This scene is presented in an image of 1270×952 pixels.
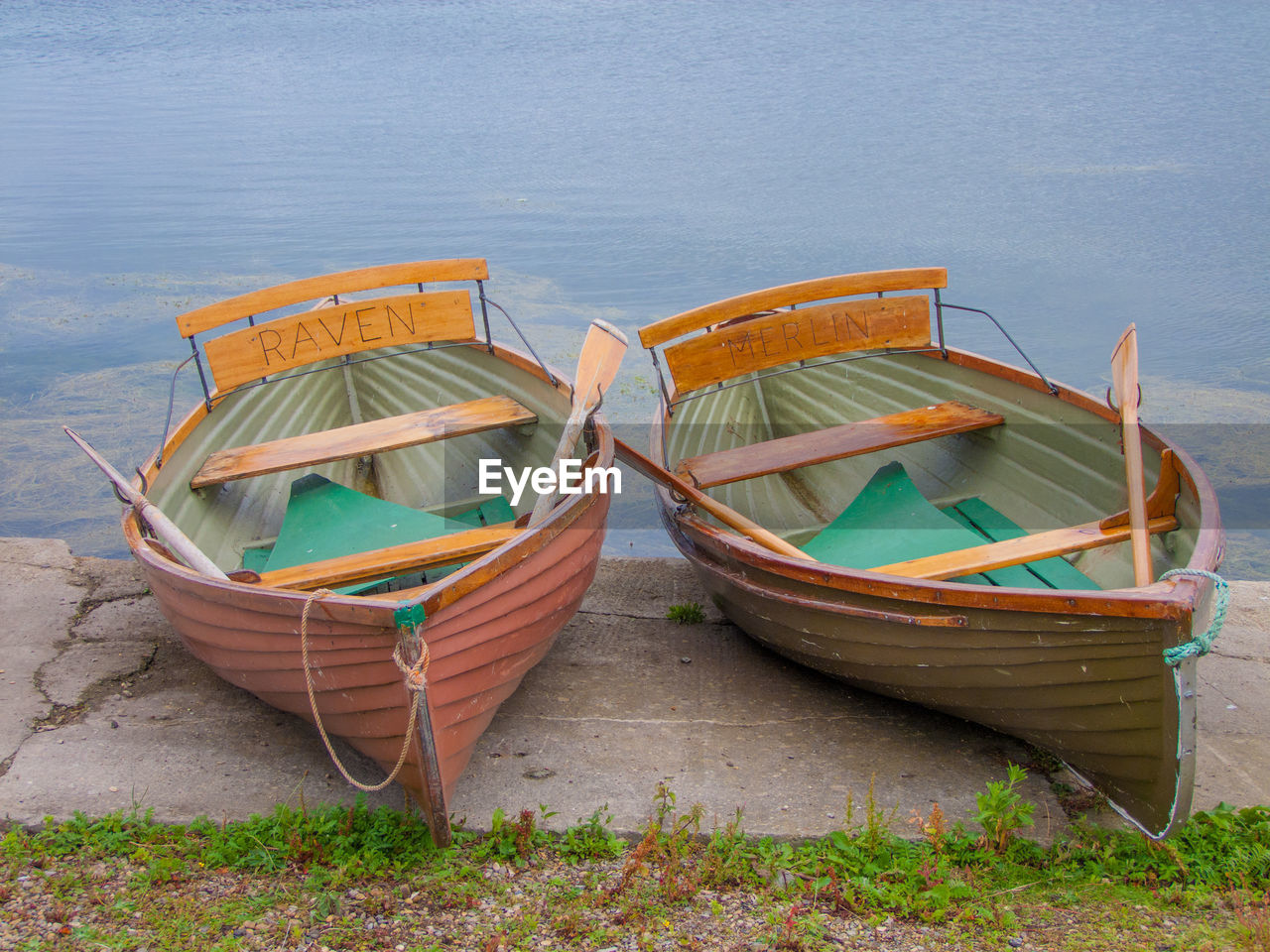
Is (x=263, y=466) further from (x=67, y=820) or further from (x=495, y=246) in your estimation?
(x=495, y=246)

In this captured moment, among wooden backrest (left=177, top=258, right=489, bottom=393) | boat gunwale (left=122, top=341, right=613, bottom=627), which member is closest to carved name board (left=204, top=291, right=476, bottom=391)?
wooden backrest (left=177, top=258, right=489, bottom=393)

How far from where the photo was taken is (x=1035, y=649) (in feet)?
10.8

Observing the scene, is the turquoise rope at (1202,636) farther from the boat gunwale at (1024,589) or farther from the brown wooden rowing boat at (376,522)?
the brown wooden rowing boat at (376,522)

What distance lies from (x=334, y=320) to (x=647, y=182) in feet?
32.1

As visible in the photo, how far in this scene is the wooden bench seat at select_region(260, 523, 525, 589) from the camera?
3.94 metres

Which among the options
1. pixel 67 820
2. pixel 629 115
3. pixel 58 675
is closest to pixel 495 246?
pixel 629 115

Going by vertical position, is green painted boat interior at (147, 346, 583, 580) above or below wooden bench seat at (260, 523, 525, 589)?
above

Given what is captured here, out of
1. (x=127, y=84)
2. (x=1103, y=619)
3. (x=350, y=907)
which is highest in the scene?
(x=127, y=84)

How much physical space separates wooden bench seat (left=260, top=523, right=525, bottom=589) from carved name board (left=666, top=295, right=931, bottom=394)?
1395 mm

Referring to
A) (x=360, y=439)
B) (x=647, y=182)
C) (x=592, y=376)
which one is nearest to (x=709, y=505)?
(x=592, y=376)

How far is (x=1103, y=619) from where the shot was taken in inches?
122

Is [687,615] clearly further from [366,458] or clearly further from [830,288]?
[366,458]

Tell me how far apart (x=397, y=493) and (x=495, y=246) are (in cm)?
706

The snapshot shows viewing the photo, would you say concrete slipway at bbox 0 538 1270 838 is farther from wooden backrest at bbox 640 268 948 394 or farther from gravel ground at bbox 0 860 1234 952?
wooden backrest at bbox 640 268 948 394
